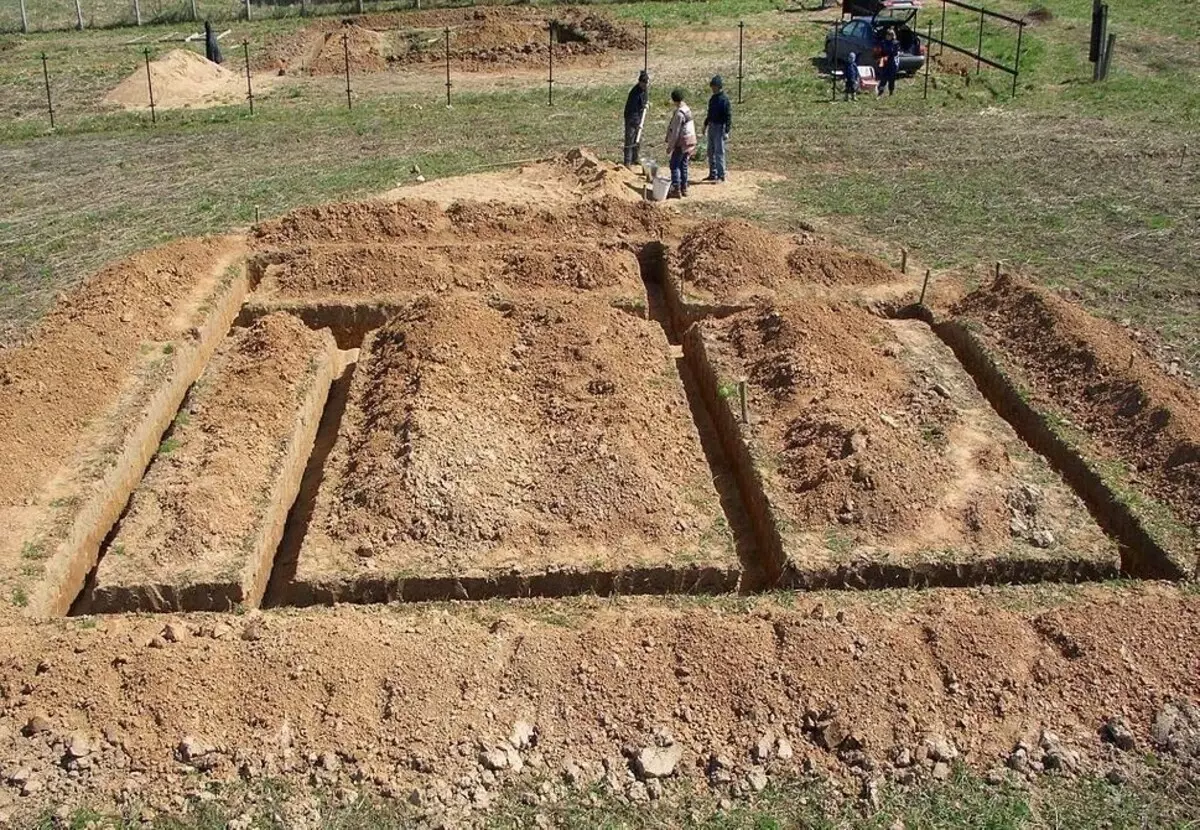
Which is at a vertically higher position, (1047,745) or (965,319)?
(965,319)

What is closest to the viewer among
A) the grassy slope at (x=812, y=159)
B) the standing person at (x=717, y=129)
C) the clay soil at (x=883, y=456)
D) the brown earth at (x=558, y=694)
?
the brown earth at (x=558, y=694)

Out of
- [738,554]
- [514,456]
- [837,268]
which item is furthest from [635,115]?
[738,554]

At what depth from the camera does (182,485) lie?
8.82 metres

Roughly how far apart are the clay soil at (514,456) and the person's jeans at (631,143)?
20.9 ft

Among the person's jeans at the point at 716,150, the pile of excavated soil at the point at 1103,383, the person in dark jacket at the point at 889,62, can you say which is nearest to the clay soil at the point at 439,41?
the person in dark jacket at the point at 889,62

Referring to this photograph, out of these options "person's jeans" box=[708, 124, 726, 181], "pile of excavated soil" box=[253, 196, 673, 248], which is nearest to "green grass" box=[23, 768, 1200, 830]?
"pile of excavated soil" box=[253, 196, 673, 248]

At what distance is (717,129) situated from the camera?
52.7ft

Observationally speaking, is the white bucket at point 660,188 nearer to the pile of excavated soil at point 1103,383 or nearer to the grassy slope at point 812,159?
the grassy slope at point 812,159

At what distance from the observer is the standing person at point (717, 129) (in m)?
15.7

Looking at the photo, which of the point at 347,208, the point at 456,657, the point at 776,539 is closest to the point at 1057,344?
the point at 776,539

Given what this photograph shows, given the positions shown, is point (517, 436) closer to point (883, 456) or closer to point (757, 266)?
point (883, 456)

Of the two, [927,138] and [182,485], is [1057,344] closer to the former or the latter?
[182,485]

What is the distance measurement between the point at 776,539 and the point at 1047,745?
2388mm

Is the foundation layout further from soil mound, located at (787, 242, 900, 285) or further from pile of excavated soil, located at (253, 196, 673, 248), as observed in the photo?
pile of excavated soil, located at (253, 196, 673, 248)
